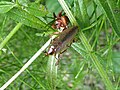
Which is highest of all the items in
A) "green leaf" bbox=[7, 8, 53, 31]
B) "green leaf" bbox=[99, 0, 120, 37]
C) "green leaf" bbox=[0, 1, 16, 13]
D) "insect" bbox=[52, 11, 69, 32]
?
"green leaf" bbox=[0, 1, 16, 13]

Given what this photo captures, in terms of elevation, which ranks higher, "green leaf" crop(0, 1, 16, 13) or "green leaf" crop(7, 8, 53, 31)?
"green leaf" crop(0, 1, 16, 13)

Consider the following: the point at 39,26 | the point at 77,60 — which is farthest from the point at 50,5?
the point at 39,26

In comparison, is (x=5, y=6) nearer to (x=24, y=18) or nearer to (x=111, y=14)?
(x=24, y=18)

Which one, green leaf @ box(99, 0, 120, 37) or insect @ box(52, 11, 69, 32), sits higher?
insect @ box(52, 11, 69, 32)

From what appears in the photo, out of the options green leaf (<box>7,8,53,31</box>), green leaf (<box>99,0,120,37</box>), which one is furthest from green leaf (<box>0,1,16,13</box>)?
green leaf (<box>99,0,120,37</box>)

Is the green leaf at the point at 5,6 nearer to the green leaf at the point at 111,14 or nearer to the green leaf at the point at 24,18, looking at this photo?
the green leaf at the point at 24,18

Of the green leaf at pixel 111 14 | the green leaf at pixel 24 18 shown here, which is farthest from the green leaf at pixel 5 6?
the green leaf at pixel 111 14

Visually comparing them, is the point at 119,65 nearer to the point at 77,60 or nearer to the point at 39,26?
the point at 77,60

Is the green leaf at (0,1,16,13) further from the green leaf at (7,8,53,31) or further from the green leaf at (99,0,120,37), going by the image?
the green leaf at (99,0,120,37)

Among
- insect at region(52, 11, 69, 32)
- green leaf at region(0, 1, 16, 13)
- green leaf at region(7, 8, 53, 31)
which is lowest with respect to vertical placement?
insect at region(52, 11, 69, 32)

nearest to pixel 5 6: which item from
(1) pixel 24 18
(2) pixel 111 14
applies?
(1) pixel 24 18

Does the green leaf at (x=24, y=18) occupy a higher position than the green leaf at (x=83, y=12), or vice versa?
the green leaf at (x=24, y=18)
